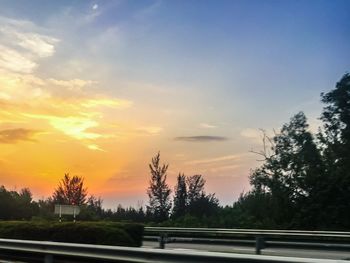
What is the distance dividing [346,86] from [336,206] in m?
11.7

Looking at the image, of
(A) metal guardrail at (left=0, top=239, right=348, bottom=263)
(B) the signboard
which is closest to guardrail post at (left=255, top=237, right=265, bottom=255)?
(A) metal guardrail at (left=0, top=239, right=348, bottom=263)

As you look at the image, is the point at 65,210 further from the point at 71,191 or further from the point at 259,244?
the point at 71,191

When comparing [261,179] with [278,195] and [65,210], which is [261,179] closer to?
[278,195]

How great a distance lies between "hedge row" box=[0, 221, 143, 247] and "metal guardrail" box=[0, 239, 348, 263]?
4.50m

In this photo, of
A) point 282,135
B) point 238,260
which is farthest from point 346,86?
point 238,260

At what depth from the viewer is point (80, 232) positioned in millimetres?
16734

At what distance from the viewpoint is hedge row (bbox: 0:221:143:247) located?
1644 centimetres

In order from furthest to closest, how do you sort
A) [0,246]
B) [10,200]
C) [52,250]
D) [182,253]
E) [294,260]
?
[10,200] < [0,246] < [52,250] < [182,253] < [294,260]

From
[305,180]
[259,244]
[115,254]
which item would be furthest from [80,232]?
[305,180]

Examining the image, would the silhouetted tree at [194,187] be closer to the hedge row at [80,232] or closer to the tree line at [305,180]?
the tree line at [305,180]

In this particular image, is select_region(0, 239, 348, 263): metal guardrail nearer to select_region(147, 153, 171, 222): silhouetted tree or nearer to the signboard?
the signboard

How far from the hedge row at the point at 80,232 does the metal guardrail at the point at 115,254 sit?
4495 millimetres

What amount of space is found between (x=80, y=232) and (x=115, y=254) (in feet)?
28.2

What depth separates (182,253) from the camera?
7.17m
